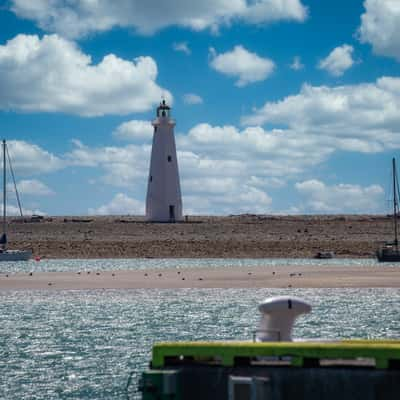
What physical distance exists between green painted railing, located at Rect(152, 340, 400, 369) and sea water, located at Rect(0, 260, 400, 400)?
3368 millimetres

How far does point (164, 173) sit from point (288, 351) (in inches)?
2645

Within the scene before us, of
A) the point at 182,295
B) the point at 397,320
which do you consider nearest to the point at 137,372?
the point at 397,320

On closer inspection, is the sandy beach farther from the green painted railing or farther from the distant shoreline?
the green painted railing

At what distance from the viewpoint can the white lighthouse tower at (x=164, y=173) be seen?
76.7 meters

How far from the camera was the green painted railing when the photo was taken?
9.61m

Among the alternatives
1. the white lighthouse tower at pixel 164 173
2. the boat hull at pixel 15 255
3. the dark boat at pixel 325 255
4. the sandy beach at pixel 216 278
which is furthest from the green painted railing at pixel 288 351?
the white lighthouse tower at pixel 164 173

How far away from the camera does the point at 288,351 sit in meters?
9.68

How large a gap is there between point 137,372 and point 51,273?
31187 millimetres

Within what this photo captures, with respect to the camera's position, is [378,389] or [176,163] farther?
[176,163]

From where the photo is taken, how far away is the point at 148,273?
1810 inches

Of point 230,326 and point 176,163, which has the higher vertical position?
point 176,163

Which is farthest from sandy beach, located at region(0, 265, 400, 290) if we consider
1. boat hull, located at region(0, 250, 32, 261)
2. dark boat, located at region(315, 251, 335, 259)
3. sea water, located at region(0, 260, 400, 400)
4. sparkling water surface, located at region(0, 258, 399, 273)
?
boat hull, located at region(0, 250, 32, 261)

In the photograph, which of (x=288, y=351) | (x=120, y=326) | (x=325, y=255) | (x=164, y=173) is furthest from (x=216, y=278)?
(x=164, y=173)

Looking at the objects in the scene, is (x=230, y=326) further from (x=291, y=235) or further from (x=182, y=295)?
(x=291, y=235)
